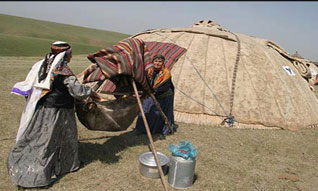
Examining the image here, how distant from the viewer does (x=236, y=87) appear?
644 centimetres

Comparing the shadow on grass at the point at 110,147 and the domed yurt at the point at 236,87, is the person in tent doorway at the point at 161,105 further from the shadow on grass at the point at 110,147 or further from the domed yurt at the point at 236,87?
the domed yurt at the point at 236,87

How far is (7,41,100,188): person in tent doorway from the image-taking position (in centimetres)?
305

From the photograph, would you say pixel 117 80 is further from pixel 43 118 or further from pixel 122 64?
pixel 43 118

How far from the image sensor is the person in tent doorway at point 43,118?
10.0ft

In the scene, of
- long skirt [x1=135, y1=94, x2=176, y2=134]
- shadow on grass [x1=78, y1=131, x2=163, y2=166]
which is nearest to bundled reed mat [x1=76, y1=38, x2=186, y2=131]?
shadow on grass [x1=78, y1=131, x2=163, y2=166]

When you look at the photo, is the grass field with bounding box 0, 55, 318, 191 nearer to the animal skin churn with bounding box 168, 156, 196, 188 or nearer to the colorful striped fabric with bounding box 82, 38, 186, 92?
the animal skin churn with bounding box 168, 156, 196, 188

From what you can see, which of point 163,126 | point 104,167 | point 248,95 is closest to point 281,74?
point 248,95

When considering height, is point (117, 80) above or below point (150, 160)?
above

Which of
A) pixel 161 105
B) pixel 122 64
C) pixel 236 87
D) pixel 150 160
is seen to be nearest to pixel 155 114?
pixel 161 105

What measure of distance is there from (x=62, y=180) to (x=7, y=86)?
6832 mm

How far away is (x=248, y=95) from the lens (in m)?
6.38

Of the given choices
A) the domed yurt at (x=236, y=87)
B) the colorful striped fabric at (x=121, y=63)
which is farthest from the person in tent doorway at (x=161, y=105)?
the domed yurt at (x=236, y=87)

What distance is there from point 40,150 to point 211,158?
2.71 meters

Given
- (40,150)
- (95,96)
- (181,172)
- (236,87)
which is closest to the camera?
(40,150)
